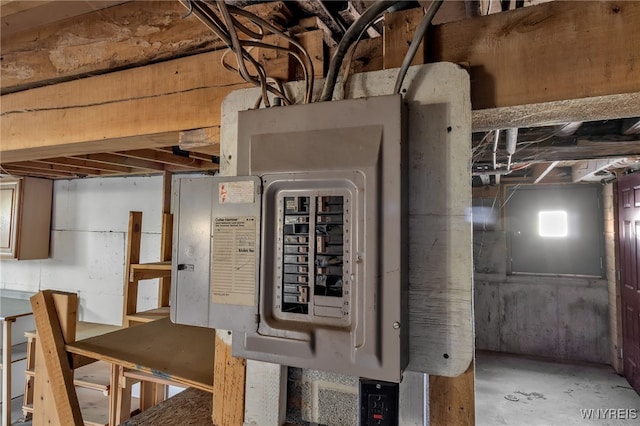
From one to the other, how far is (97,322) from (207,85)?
10.7 ft

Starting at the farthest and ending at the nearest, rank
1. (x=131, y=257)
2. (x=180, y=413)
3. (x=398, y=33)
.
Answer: (x=131, y=257), (x=180, y=413), (x=398, y=33)

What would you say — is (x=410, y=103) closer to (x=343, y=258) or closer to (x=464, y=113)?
(x=464, y=113)

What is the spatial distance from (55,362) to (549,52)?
1762 millimetres

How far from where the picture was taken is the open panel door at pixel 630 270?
3.39m

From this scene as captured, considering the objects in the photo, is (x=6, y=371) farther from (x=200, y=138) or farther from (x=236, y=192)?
(x=236, y=192)

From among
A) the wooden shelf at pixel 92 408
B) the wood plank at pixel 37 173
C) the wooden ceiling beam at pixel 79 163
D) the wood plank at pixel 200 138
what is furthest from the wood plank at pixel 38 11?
the wooden shelf at pixel 92 408

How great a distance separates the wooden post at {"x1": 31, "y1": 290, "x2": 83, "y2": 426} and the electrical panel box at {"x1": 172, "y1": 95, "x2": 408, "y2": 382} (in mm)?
759

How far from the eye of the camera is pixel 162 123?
1095 mm

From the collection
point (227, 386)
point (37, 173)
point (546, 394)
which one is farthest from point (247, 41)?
point (546, 394)

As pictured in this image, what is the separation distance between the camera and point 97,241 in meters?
3.42

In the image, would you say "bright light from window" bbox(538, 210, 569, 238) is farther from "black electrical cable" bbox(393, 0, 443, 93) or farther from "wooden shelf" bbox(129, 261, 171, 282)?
"black electrical cable" bbox(393, 0, 443, 93)

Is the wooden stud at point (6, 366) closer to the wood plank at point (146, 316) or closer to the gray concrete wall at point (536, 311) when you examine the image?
the wood plank at point (146, 316)

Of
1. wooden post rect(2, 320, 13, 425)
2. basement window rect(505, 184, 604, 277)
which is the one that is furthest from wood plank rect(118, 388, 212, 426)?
basement window rect(505, 184, 604, 277)

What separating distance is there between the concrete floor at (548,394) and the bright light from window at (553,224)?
1.59 m
